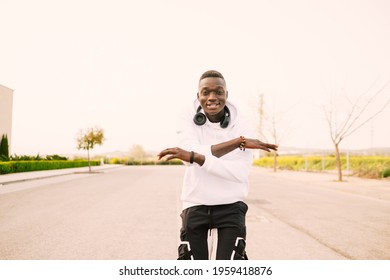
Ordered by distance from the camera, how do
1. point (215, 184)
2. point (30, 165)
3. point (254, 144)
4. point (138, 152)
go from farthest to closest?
point (138, 152)
point (30, 165)
point (215, 184)
point (254, 144)

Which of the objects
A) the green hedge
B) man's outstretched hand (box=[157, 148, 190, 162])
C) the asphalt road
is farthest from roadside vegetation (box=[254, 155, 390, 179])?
the green hedge

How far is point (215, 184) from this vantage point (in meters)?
A: 2.32

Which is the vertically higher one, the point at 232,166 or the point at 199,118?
the point at 199,118

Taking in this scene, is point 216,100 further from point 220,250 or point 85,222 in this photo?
point 85,222

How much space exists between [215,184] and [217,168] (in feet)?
0.66

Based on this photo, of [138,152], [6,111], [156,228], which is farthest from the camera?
[138,152]

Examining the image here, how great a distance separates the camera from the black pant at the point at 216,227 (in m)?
2.28

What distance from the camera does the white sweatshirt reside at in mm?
2230

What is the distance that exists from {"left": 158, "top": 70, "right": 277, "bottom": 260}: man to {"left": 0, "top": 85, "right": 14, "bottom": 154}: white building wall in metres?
35.6

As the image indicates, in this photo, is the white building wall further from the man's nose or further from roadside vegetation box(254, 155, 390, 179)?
the man's nose

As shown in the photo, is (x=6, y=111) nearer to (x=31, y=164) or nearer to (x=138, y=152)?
(x=31, y=164)

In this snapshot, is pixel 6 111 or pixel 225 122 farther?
pixel 6 111

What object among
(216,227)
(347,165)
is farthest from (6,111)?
(216,227)

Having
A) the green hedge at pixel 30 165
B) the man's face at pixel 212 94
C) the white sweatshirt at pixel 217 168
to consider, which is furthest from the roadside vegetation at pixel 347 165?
the green hedge at pixel 30 165
